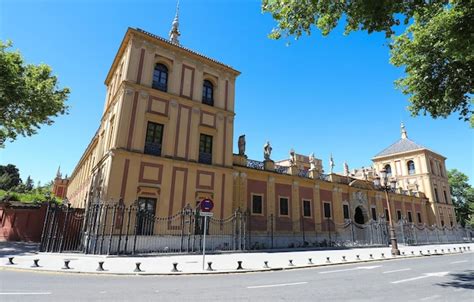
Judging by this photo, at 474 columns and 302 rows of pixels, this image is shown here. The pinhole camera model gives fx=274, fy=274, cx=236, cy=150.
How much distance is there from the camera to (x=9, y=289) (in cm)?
630

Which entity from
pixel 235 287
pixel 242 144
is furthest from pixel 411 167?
pixel 235 287

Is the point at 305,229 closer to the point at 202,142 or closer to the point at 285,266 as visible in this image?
the point at 202,142

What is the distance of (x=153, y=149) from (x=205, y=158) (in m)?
3.83

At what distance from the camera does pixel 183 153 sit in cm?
1905

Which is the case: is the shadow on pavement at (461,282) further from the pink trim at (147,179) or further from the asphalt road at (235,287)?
the pink trim at (147,179)

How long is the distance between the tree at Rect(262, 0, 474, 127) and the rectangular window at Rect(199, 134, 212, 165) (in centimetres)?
1183

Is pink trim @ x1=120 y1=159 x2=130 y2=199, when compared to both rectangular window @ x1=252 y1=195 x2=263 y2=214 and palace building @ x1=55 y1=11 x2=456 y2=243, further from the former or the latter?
rectangular window @ x1=252 y1=195 x2=263 y2=214

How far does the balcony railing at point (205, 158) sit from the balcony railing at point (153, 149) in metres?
3.08

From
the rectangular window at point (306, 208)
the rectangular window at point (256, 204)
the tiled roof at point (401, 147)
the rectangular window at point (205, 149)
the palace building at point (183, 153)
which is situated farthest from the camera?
the tiled roof at point (401, 147)

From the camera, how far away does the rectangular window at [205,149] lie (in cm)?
2002

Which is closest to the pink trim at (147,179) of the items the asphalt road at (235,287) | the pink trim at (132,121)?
the pink trim at (132,121)

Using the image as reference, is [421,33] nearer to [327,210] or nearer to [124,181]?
[124,181]

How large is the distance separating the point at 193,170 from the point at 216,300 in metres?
13.7

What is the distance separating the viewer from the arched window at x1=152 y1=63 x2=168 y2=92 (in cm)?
1967
